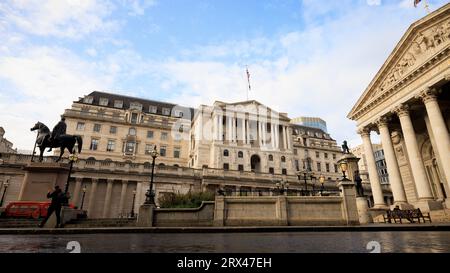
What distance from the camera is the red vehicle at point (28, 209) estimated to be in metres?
15.3

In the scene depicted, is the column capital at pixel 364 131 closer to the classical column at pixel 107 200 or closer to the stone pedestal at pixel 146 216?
the stone pedestal at pixel 146 216

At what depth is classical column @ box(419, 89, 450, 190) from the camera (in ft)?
63.1

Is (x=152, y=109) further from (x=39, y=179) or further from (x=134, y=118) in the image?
(x=39, y=179)

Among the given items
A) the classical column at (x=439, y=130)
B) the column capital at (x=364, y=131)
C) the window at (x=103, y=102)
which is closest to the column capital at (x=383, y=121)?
the column capital at (x=364, y=131)

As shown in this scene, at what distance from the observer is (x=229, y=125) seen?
56000 millimetres

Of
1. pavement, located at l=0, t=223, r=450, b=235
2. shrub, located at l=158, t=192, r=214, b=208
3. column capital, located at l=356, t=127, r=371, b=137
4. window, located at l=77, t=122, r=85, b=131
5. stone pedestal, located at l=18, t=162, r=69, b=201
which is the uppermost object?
window, located at l=77, t=122, r=85, b=131

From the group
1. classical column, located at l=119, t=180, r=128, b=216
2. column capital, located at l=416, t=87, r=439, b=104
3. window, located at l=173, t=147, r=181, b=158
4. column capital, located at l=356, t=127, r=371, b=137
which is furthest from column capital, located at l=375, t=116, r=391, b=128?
window, located at l=173, t=147, r=181, b=158

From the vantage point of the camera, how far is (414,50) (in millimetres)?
23219

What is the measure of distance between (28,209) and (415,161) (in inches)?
1266

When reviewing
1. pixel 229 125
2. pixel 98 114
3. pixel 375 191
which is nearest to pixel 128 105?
pixel 98 114

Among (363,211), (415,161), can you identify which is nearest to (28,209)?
(363,211)

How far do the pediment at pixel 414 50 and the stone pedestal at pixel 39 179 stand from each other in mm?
32038

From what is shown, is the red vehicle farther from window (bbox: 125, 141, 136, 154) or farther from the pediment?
window (bbox: 125, 141, 136, 154)
